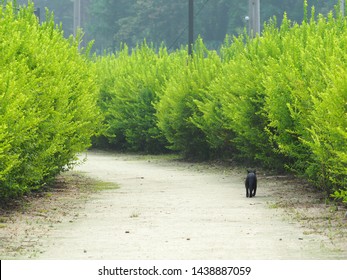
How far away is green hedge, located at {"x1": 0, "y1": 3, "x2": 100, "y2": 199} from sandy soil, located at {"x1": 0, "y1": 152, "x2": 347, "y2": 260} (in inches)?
30.8

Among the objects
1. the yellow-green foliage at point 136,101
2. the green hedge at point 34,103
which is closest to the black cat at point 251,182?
the green hedge at point 34,103

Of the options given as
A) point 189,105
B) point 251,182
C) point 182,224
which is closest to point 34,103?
point 251,182

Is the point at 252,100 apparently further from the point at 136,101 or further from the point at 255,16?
the point at 136,101

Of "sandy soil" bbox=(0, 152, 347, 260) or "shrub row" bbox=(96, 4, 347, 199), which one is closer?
"sandy soil" bbox=(0, 152, 347, 260)

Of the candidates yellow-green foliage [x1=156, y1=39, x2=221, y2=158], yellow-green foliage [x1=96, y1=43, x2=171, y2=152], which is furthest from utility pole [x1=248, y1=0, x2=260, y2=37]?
yellow-green foliage [x1=96, y1=43, x2=171, y2=152]

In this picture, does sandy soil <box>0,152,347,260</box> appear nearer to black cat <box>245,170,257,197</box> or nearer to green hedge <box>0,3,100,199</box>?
black cat <box>245,170,257,197</box>

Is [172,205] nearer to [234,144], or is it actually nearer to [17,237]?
[17,237]

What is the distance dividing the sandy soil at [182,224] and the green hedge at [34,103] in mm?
782

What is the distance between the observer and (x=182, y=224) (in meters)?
15.0

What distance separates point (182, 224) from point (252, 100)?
31.2 ft

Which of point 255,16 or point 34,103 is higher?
point 255,16

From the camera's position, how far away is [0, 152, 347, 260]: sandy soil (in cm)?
1217

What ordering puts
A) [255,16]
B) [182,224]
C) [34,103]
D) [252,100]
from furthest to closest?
[255,16]
[252,100]
[34,103]
[182,224]

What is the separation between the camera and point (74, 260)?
11.2 meters
